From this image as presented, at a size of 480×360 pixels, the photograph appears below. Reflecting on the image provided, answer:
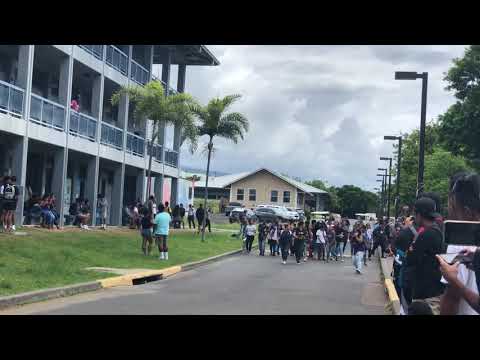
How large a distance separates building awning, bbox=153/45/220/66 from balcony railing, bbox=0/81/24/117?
14088 millimetres

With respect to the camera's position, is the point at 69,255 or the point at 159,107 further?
the point at 159,107

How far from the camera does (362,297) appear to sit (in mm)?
14461

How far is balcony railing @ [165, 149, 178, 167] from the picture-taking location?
38.3m

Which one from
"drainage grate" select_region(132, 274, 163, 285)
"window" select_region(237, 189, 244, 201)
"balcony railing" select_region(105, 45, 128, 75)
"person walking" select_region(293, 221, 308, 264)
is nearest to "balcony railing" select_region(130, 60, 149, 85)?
"balcony railing" select_region(105, 45, 128, 75)

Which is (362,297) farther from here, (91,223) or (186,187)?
(186,187)

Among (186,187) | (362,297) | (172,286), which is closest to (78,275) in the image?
(172,286)

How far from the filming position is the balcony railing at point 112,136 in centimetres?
2849

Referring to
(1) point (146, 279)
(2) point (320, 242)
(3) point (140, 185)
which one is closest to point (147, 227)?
(1) point (146, 279)

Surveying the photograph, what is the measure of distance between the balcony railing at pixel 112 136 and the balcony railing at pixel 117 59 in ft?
8.33

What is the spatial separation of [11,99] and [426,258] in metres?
17.3

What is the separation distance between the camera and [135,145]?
32.9 m

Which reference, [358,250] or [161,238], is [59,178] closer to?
[161,238]

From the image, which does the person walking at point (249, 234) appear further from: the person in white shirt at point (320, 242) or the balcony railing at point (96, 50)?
the balcony railing at point (96, 50)

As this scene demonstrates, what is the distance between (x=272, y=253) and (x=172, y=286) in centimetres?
1390
